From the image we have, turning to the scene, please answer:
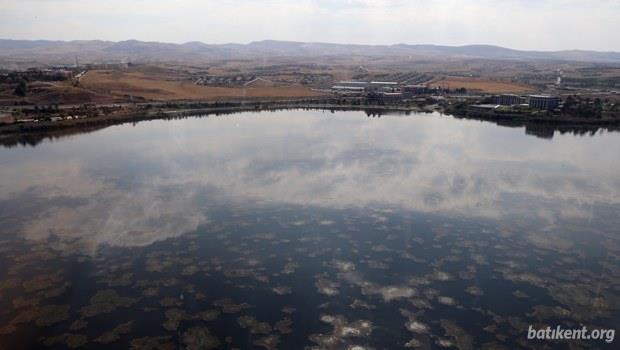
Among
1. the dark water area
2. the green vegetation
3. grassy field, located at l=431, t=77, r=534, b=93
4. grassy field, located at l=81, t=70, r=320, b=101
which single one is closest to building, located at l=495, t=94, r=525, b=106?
the green vegetation

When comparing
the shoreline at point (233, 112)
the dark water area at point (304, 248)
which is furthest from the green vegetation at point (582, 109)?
the dark water area at point (304, 248)

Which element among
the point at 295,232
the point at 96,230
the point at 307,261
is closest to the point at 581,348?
the point at 307,261

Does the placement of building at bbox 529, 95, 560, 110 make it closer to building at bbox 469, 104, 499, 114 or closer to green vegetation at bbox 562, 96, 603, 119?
green vegetation at bbox 562, 96, 603, 119

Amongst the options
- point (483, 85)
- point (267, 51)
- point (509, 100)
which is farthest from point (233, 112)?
point (267, 51)

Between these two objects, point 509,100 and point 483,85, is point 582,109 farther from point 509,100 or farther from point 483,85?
point 483,85

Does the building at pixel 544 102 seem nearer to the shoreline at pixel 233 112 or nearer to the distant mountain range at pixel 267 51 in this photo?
the shoreline at pixel 233 112

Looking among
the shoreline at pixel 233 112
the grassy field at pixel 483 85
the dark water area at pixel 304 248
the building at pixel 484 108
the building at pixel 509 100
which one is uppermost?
the grassy field at pixel 483 85
